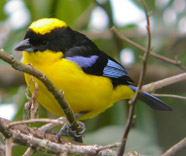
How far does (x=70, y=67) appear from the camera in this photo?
2926 mm

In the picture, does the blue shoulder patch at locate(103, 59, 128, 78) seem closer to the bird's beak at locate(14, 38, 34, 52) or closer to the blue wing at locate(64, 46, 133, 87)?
the blue wing at locate(64, 46, 133, 87)

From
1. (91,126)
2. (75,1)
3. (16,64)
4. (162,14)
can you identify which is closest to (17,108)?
(91,126)

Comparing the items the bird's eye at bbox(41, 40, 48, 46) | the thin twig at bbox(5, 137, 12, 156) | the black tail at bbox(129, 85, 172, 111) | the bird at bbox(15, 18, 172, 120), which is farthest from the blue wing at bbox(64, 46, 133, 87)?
the thin twig at bbox(5, 137, 12, 156)

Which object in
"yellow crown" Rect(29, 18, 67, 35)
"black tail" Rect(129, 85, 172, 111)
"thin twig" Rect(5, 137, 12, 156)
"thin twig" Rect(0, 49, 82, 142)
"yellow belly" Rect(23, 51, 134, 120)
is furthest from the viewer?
"black tail" Rect(129, 85, 172, 111)

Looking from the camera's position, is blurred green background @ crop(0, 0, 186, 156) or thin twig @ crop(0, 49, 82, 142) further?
blurred green background @ crop(0, 0, 186, 156)

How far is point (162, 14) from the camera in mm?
4664

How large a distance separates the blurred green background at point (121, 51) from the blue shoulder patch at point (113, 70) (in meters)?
0.48

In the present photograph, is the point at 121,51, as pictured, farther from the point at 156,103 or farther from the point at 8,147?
the point at 8,147

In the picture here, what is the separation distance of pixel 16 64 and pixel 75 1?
2668mm

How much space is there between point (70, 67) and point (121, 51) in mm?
1519

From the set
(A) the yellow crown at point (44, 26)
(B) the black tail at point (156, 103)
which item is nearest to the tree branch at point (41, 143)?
(A) the yellow crown at point (44, 26)

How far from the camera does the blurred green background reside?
3.90 m

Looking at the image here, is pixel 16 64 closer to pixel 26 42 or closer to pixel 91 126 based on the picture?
pixel 26 42

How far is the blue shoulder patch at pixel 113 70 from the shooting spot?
10.8 feet
